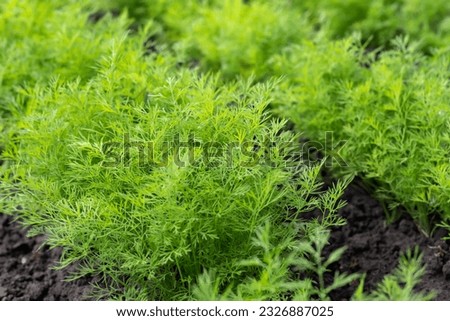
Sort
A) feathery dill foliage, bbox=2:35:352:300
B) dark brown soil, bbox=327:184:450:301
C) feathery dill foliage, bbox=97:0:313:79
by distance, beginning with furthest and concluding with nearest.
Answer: feathery dill foliage, bbox=97:0:313:79
dark brown soil, bbox=327:184:450:301
feathery dill foliage, bbox=2:35:352:300

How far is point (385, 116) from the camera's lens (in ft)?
11.1

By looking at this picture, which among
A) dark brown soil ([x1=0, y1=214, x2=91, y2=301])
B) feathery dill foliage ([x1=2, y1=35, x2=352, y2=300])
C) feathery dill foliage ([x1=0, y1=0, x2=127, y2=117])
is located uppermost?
feathery dill foliage ([x1=0, y1=0, x2=127, y2=117])

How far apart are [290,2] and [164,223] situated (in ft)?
9.64

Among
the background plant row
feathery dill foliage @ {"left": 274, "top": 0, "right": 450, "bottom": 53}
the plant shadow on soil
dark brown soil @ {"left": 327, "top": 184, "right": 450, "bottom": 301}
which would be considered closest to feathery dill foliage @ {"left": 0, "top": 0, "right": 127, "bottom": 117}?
the background plant row

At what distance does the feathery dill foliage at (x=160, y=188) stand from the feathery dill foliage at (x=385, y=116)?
0.51 metres

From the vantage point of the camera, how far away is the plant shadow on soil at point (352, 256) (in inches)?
123

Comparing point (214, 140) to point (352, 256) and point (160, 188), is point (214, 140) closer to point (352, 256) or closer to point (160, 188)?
point (160, 188)

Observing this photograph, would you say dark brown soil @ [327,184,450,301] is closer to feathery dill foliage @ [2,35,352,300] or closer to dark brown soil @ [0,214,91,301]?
feathery dill foliage @ [2,35,352,300]

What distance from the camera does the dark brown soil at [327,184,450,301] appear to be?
10.1 ft

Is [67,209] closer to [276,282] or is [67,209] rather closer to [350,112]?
[276,282]

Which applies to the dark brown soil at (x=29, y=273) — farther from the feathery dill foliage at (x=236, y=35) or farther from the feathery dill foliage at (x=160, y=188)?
the feathery dill foliage at (x=236, y=35)
